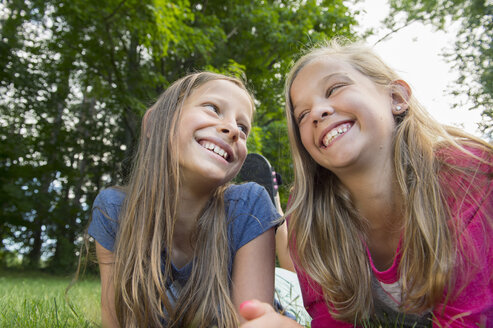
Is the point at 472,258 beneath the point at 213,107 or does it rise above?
beneath

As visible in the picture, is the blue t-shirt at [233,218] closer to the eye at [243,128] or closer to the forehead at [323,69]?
the eye at [243,128]

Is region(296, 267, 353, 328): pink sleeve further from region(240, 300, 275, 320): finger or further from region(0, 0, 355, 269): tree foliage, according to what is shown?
region(0, 0, 355, 269): tree foliage

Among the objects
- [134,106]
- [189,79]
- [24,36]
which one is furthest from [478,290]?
[24,36]

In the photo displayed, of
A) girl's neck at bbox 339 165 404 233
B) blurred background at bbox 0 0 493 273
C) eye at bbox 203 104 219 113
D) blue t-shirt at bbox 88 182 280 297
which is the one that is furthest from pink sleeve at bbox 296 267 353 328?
blurred background at bbox 0 0 493 273

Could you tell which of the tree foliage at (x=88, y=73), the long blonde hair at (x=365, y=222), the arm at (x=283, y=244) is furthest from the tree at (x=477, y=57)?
the tree foliage at (x=88, y=73)

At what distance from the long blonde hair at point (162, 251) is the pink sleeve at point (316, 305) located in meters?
0.35

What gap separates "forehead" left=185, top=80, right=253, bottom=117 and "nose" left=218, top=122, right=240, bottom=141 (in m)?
0.14

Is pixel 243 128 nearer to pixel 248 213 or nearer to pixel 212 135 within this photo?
pixel 212 135

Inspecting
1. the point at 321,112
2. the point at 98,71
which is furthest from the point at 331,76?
the point at 98,71

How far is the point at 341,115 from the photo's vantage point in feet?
5.37

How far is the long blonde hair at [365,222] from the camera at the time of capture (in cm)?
144

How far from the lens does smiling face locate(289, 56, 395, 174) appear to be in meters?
1.60

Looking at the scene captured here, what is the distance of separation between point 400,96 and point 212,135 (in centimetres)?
88

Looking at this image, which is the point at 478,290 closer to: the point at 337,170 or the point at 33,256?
the point at 337,170
